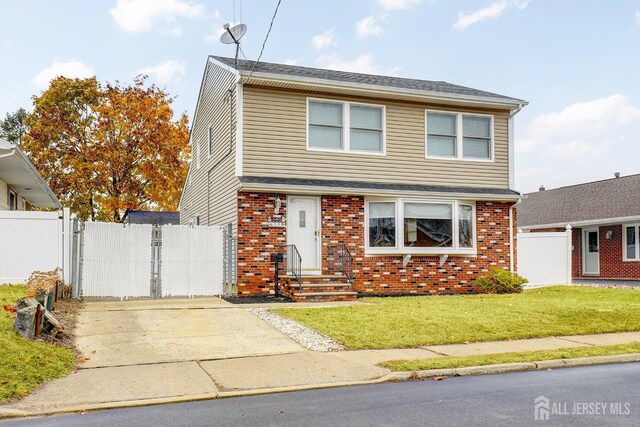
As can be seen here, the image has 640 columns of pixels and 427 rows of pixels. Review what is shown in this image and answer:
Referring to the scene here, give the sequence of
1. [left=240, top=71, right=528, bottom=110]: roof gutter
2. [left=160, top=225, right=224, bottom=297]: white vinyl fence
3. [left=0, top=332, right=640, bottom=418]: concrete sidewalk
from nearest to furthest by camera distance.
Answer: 1. [left=0, top=332, right=640, bottom=418]: concrete sidewalk
2. [left=160, top=225, right=224, bottom=297]: white vinyl fence
3. [left=240, top=71, right=528, bottom=110]: roof gutter

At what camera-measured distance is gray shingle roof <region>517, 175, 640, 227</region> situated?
2666 cm

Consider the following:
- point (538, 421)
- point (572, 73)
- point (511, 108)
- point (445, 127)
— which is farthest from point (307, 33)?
point (538, 421)

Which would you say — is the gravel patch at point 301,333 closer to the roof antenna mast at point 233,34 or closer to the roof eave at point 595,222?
the roof antenna mast at point 233,34

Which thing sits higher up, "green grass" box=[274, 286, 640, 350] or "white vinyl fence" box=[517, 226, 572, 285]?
"white vinyl fence" box=[517, 226, 572, 285]

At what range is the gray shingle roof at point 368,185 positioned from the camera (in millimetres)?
15734

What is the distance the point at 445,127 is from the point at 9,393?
14.8 meters

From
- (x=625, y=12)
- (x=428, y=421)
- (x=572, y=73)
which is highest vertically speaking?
(x=625, y=12)

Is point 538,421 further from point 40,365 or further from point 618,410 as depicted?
point 40,365

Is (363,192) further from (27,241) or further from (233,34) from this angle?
(27,241)

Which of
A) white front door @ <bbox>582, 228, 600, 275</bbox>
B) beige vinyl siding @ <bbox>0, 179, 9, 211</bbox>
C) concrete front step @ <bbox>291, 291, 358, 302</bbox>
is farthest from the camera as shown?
white front door @ <bbox>582, 228, 600, 275</bbox>

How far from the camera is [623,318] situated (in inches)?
463

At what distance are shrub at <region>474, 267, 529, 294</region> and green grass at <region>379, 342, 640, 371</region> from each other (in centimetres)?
826

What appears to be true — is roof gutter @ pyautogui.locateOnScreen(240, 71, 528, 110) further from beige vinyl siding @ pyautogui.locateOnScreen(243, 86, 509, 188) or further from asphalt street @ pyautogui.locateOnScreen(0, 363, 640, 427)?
asphalt street @ pyautogui.locateOnScreen(0, 363, 640, 427)

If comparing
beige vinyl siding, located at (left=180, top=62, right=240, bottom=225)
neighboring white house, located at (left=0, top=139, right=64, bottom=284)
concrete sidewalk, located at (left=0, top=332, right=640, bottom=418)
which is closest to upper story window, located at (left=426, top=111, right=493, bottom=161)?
beige vinyl siding, located at (left=180, top=62, right=240, bottom=225)
